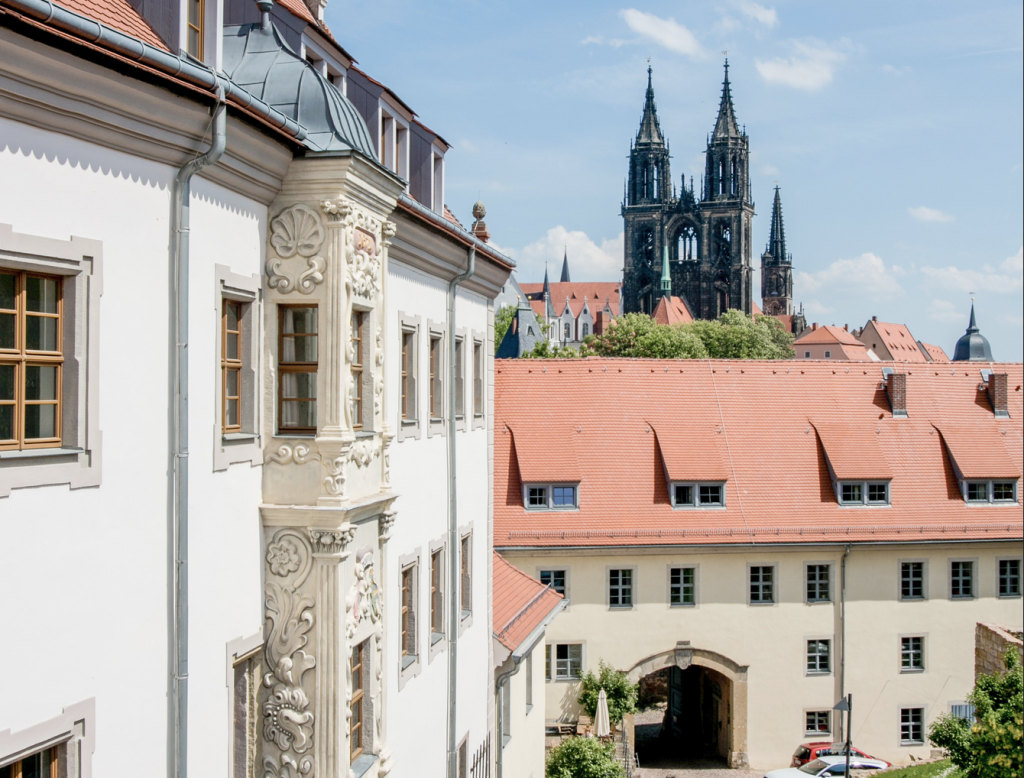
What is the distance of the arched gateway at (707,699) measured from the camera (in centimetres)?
3133

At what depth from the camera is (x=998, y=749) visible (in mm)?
20047

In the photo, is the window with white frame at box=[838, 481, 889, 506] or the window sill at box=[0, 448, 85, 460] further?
the window with white frame at box=[838, 481, 889, 506]

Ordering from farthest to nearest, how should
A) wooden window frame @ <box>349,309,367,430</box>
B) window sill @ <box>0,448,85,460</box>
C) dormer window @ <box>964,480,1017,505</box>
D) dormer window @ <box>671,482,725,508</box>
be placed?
1. dormer window @ <box>964,480,1017,505</box>
2. dormer window @ <box>671,482,725,508</box>
3. wooden window frame @ <box>349,309,367,430</box>
4. window sill @ <box>0,448,85,460</box>

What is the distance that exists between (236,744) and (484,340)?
9674 mm

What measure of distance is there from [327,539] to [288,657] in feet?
3.35

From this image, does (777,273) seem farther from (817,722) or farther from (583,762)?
(583,762)

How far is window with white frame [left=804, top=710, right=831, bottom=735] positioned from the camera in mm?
31719

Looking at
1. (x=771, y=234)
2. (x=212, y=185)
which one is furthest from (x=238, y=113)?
(x=771, y=234)

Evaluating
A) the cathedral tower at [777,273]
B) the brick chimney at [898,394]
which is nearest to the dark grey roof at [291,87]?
the brick chimney at [898,394]

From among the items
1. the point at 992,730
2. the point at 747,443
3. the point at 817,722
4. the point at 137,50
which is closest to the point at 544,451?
the point at 747,443

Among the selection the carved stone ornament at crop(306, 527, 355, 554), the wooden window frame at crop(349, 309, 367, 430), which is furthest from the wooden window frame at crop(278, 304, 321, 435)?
the carved stone ornament at crop(306, 527, 355, 554)

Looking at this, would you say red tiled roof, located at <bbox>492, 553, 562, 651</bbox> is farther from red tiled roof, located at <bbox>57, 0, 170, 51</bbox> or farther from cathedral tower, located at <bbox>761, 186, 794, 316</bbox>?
cathedral tower, located at <bbox>761, 186, 794, 316</bbox>

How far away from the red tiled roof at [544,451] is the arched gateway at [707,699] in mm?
5715

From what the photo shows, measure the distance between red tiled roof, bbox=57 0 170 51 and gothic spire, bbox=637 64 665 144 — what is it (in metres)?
149
